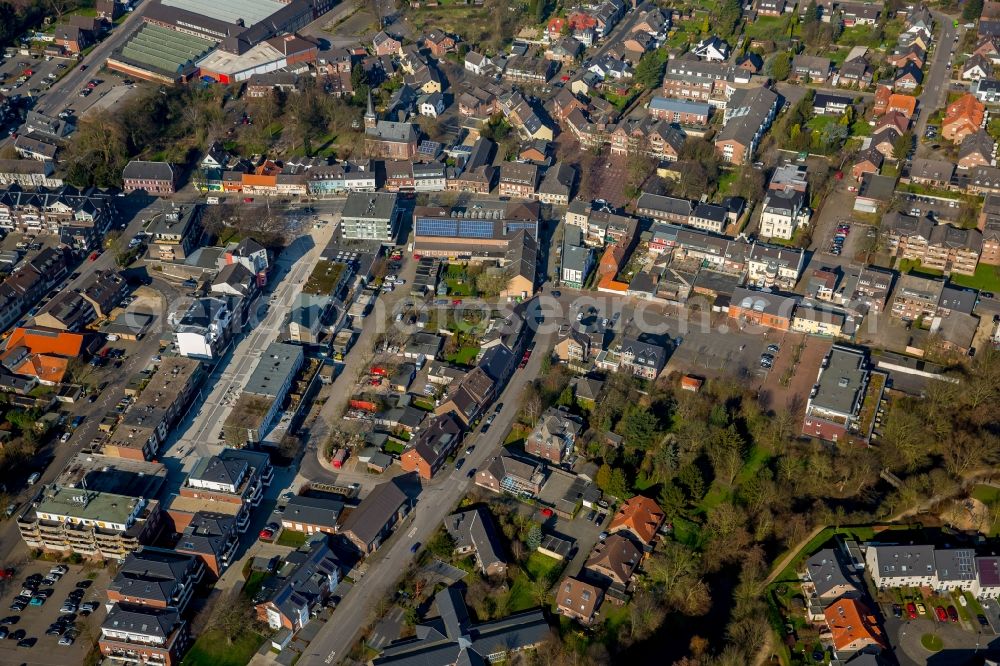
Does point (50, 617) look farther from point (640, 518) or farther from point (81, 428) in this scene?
point (640, 518)

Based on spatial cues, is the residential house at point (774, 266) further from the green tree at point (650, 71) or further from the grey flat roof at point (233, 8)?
the grey flat roof at point (233, 8)

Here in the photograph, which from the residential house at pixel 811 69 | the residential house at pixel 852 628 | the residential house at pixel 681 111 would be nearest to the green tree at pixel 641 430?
the residential house at pixel 852 628

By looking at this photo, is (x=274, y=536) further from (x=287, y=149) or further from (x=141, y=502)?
(x=287, y=149)

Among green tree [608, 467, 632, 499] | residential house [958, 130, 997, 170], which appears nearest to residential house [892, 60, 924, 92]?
residential house [958, 130, 997, 170]

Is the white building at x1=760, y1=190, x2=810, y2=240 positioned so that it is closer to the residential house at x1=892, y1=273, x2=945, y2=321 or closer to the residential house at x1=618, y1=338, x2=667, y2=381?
the residential house at x1=892, y1=273, x2=945, y2=321

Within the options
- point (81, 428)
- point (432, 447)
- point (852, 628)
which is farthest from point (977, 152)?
point (81, 428)
